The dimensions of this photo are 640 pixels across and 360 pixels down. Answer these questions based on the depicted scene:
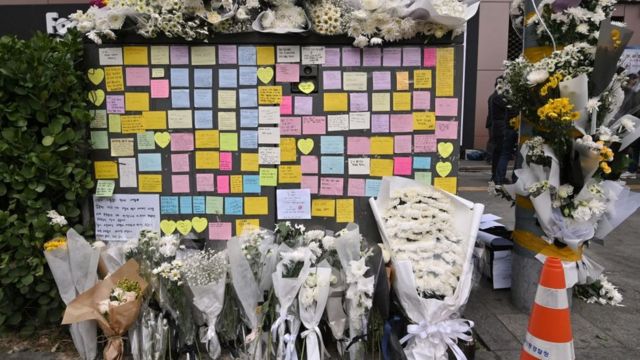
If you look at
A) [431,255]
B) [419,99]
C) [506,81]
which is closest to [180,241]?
[431,255]

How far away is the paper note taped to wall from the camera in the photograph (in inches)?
147

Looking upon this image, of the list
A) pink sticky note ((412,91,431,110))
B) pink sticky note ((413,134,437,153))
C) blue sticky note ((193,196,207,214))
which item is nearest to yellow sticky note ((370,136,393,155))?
pink sticky note ((413,134,437,153))

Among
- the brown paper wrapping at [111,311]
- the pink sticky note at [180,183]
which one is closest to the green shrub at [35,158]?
the brown paper wrapping at [111,311]

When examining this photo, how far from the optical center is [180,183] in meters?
3.72

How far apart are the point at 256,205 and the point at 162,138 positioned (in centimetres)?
86

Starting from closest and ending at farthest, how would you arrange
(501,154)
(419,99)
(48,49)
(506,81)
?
(48,49)
(419,99)
(506,81)
(501,154)

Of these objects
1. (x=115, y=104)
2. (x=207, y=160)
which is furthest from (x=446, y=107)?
(x=115, y=104)

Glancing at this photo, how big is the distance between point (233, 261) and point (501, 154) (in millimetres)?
6965

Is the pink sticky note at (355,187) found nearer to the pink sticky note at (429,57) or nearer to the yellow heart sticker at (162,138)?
the pink sticky note at (429,57)

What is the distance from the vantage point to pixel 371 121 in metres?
3.64

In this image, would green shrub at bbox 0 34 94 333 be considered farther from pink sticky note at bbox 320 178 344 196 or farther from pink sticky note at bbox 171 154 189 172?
pink sticky note at bbox 320 178 344 196

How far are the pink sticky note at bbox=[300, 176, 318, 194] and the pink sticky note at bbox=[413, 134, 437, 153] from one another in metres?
0.78

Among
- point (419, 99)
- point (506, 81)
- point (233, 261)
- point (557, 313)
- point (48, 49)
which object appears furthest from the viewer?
point (506, 81)

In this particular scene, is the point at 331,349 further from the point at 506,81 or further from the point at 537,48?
the point at 537,48
